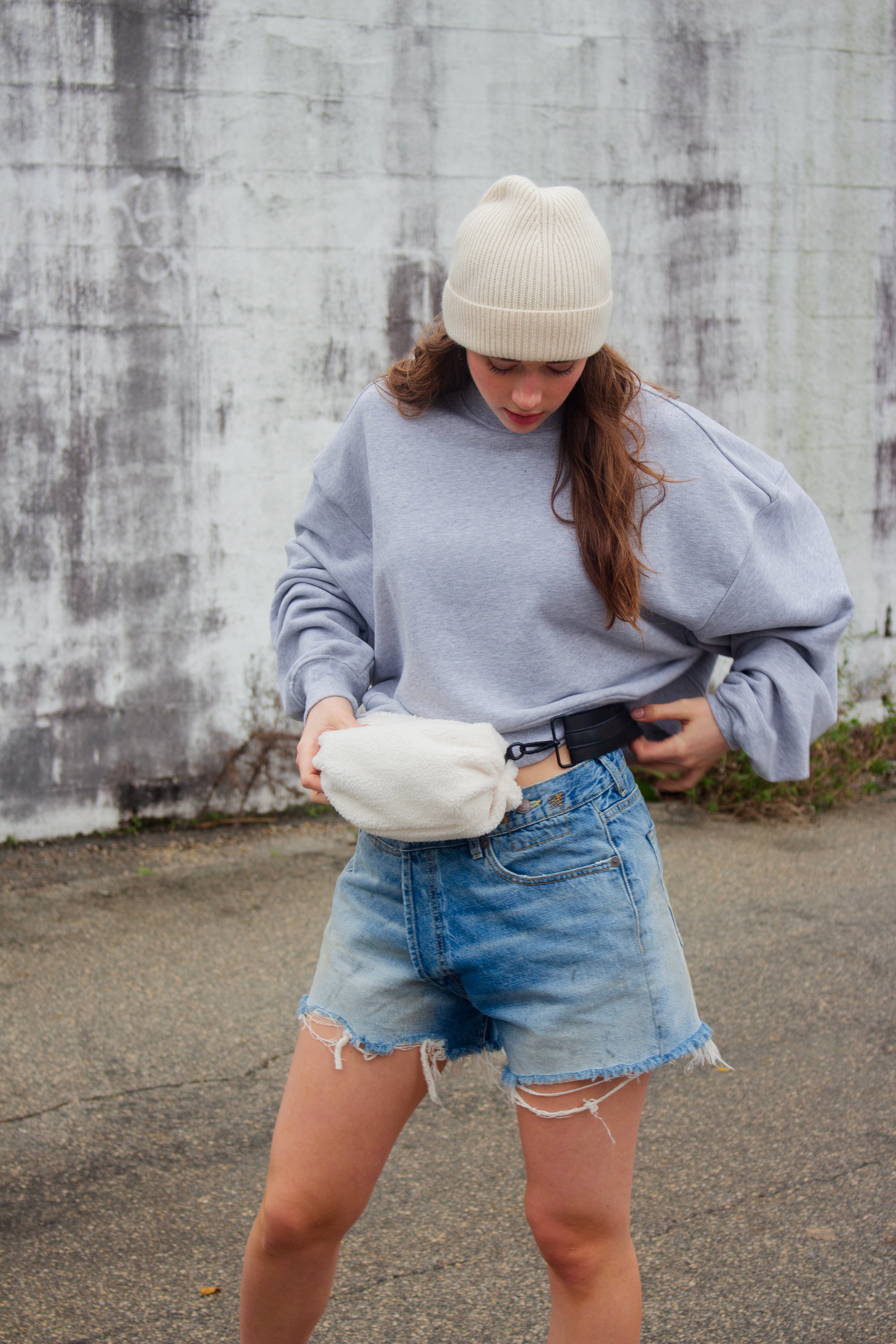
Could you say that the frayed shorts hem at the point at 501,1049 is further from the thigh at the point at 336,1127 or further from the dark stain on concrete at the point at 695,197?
the dark stain on concrete at the point at 695,197

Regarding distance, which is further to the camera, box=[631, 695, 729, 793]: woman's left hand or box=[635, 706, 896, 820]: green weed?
box=[635, 706, 896, 820]: green weed

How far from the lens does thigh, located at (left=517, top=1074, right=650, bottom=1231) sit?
164cm

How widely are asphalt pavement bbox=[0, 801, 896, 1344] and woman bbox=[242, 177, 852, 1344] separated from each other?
71cm

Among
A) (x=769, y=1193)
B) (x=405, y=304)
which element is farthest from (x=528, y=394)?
(x=405, y=304)

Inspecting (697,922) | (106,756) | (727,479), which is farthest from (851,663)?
(727,479)

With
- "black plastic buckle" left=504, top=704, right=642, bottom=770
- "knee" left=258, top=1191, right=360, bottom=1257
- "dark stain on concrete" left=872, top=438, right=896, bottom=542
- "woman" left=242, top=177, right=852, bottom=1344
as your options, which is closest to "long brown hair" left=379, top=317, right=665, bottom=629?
"woman" left=242, top=177, right=852, bottom=1344

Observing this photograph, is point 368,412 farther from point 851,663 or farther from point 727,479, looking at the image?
point 851,663

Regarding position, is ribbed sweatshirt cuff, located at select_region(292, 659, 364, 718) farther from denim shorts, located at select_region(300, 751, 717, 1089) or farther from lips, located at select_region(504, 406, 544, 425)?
lips, located at select_region(504, 406, 544, 425)

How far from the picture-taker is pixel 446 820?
157cm

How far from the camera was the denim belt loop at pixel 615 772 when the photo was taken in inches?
67.8

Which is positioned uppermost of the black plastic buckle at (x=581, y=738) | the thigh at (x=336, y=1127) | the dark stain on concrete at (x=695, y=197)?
the dark stain on concrete at (x=695, y=197)

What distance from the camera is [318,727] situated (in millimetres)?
1743

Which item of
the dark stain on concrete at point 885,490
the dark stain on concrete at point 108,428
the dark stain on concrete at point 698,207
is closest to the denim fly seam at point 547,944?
the dark stain on concrete at point 108,428

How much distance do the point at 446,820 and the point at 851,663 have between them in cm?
454
